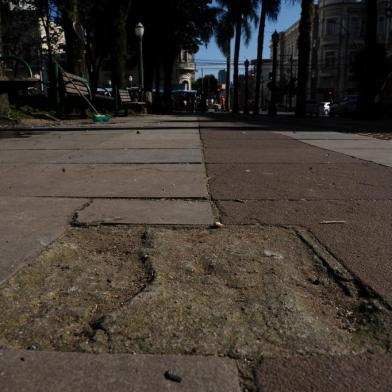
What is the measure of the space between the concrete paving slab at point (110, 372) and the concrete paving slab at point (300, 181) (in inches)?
87.3

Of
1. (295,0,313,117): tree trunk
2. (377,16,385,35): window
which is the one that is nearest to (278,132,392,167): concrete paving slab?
(295,0,313,117): tree trunk

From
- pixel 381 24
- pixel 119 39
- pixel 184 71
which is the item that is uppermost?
pixel 381 24

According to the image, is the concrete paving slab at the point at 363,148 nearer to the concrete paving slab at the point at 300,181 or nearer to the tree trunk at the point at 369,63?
the concrete paving slab at the point at 300,181

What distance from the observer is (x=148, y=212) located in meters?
3.15

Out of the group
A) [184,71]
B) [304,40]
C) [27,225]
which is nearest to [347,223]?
[27,225]

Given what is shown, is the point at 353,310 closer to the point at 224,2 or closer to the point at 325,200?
the point at 325,200

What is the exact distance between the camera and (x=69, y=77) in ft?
40.8

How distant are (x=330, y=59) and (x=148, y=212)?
7867 cm

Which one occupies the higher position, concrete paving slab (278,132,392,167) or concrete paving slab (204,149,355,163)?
concrete paving slab (204,149,355,163)

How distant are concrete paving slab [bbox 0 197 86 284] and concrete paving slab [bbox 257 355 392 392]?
3.86 ft

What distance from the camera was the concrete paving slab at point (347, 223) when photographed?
2.18 meters

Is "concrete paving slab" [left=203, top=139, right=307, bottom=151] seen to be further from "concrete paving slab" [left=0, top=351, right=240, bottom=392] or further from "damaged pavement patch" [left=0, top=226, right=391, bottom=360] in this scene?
"concrete paving slab" [left=0, top=351, right=240, bottom=392]

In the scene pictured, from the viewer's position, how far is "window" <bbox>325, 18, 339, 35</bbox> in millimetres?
73562

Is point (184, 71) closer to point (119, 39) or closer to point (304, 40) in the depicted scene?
point (304, 40)
